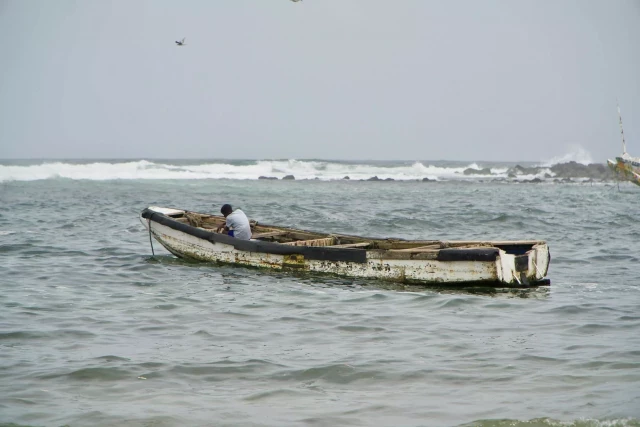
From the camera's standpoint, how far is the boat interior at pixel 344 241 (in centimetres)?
1210

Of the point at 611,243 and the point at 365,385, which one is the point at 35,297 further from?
the point at 611,243

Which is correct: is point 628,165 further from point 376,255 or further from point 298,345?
point 298,345

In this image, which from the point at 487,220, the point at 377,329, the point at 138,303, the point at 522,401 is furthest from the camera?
the point at 487,220

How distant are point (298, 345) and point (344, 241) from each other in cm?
564

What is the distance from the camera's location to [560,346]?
8070mm

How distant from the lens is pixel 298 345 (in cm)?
811

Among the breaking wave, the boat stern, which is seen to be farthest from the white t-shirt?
the breaking wave

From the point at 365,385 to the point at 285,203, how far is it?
23.9m

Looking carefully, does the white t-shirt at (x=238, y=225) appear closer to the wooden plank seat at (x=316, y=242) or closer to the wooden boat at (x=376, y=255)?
the wooden boat at (x=376, y=255)

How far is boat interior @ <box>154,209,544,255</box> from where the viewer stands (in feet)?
39.7

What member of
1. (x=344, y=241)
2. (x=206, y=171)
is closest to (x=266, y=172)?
(x=206, y=171)

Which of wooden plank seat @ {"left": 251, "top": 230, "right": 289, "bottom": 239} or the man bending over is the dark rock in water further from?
the man bending over

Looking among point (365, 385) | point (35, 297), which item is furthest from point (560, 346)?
point (35, 297)

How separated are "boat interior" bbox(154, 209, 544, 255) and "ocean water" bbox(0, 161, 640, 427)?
0.87 meters
